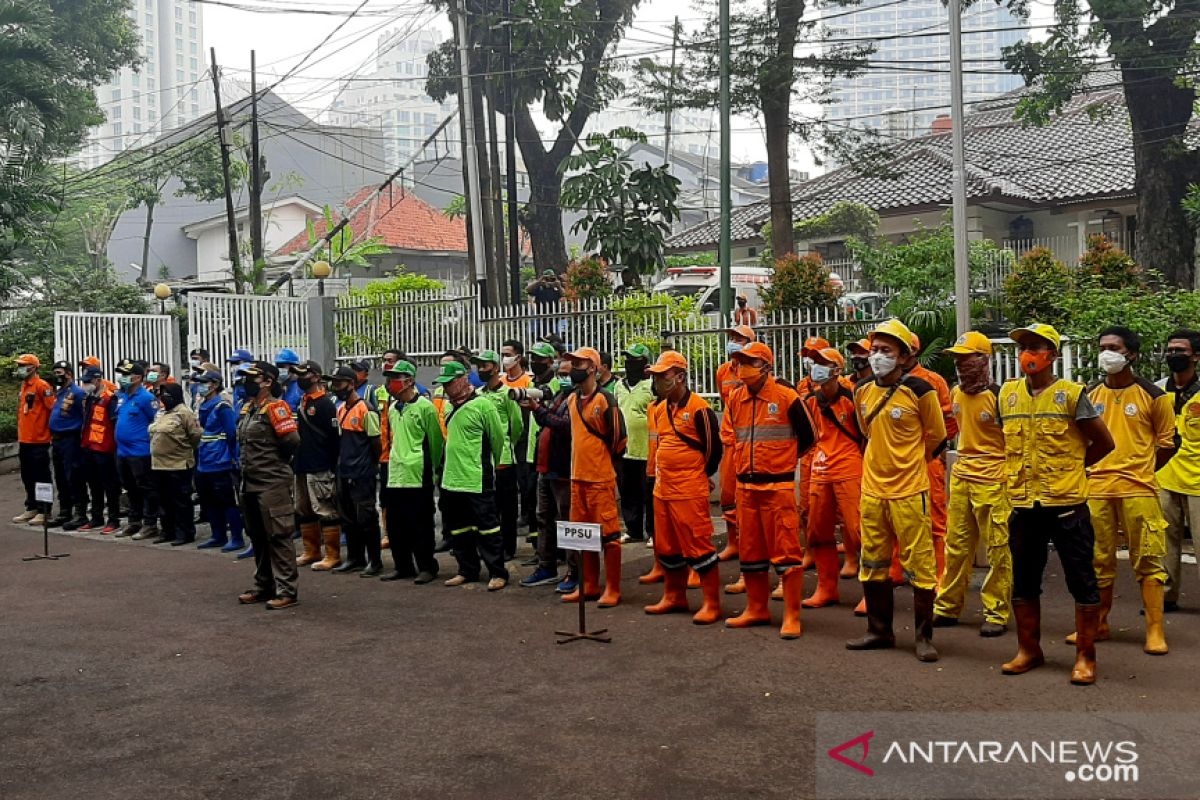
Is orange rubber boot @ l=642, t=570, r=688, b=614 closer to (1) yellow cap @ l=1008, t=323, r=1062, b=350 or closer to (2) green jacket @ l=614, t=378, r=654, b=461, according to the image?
(2) green jacket @ l=614, t=378, r=654, b=461

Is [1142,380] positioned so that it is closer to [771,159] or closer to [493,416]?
[493,416]


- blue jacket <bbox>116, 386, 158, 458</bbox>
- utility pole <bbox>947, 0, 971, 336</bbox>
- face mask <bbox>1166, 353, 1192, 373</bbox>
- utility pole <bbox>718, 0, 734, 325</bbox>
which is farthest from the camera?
utility pole <bbox>718, 0, 734, 325</bbox>

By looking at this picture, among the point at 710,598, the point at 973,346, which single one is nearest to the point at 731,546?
the point at 710,598

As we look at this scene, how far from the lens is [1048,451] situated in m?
6.84

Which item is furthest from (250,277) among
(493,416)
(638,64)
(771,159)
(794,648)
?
(794,648)

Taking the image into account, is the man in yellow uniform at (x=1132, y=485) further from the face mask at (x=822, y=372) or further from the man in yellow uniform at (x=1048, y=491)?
the face mask at (x=822, y=372)

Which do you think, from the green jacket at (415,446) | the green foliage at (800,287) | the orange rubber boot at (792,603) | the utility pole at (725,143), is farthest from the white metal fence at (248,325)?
the orange rubber boot at (792,603)

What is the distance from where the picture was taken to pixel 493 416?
10.3m

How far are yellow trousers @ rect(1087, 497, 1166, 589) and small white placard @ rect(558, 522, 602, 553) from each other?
3.21 metres

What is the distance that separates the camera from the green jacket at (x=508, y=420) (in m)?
10.9

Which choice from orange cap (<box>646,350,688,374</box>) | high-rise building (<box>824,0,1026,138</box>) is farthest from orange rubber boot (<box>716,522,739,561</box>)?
high-rise building (<box>824,0,1026,138</box>)

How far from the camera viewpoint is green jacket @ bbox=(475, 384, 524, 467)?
1095 cm

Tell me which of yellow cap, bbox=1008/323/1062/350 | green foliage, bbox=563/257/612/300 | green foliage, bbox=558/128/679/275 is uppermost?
green foliage, bbox=558/128/679/275

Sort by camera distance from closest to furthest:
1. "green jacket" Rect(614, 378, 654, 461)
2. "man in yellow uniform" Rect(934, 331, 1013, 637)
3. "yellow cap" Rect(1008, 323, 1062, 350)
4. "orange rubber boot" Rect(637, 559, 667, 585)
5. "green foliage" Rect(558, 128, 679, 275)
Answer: "yellow cap" Rect(1008, 323, 1062, 350)
"man in yellow uniform" Rect(934, 331, 1013, 637)
"orange rubber boot" Rect(637, 559, 667, 585)
"green jacket" Rect(614, 378, 654, 461)
"green foliage" Rect(558, 128, 679, 275)
